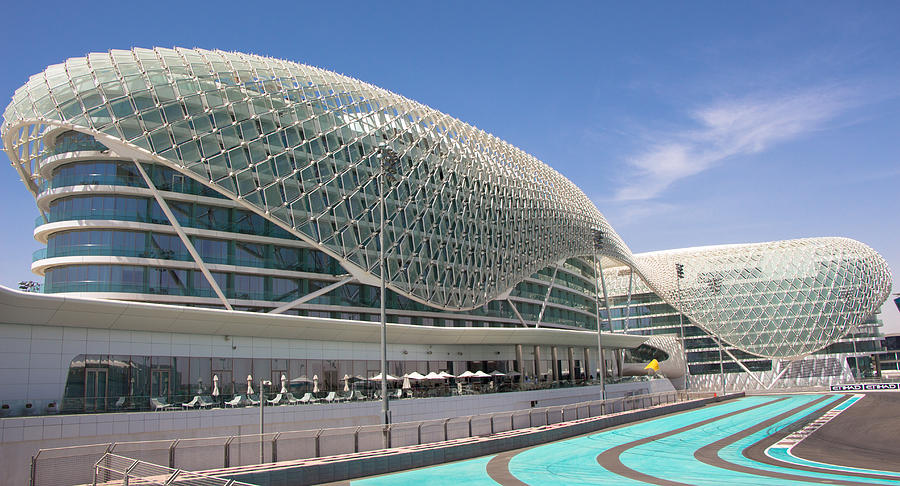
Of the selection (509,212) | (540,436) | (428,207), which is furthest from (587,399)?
(540,436)

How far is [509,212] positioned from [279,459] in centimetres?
4458

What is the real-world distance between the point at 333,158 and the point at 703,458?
32.9 meters

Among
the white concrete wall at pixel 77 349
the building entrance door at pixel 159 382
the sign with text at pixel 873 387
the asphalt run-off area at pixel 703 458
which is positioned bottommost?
the sign with text at pixel 873 387

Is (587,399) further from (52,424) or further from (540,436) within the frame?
(52,424)

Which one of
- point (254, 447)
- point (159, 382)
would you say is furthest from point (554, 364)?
point (254, 447)

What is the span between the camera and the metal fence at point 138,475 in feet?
56.9

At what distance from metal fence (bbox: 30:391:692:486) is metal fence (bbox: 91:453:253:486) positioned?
36 centimetres

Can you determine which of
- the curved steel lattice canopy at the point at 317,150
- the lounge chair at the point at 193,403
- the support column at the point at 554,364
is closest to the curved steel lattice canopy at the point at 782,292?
the support column at the point at 554,364

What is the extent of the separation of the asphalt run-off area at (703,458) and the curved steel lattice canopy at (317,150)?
17.4 metres

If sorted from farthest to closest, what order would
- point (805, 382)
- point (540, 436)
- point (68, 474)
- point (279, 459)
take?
point (805, 382)
point (540, 436)
point (279, 459)
point (68, 474)

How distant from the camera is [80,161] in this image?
147 feet

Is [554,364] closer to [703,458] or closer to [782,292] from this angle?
[703,458]

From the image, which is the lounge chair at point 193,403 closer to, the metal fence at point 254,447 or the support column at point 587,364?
the metal fence at point 254,447

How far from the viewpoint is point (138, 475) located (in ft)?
64.0
